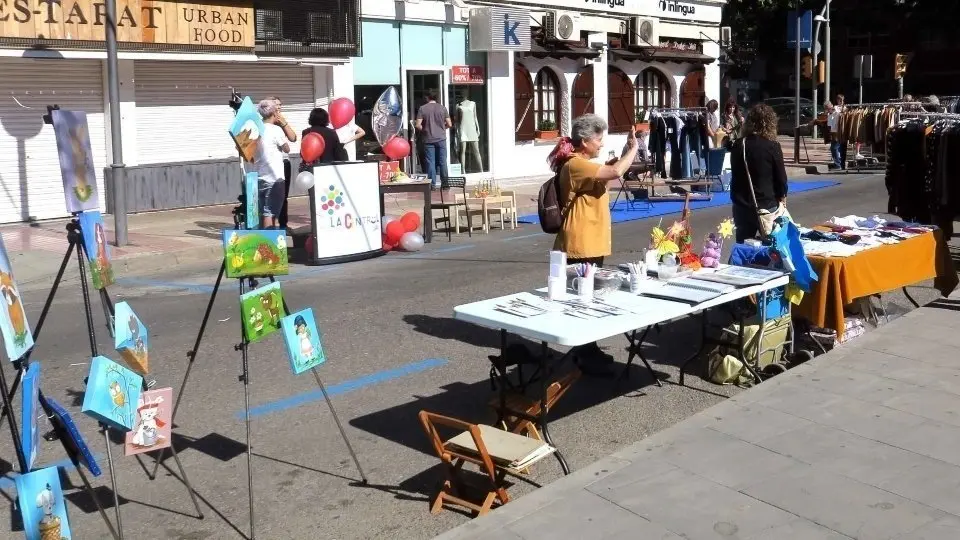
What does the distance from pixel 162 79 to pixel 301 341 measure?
13.2 metres

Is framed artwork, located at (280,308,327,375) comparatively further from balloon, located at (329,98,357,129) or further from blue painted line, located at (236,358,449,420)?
balloon, located at (329,98,357,129)

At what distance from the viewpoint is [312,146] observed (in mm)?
12766

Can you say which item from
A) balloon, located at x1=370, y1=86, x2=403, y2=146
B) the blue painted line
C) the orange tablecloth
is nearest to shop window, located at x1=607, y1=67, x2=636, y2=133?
balloon, located at x1=370, y1=86, x2=403, y2=146

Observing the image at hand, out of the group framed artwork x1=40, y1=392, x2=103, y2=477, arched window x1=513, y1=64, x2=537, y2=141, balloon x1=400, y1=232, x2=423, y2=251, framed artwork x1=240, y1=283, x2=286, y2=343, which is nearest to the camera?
framed artwork x1=40, y1=392, x2=103, y2=477

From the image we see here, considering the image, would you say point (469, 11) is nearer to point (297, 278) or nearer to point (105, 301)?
point (297, 278)

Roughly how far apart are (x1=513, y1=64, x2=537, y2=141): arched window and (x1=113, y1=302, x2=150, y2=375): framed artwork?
18.6 meters

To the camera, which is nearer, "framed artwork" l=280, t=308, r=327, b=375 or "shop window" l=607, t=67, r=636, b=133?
"framed artwork" l=280, t=308, r=327, b=375

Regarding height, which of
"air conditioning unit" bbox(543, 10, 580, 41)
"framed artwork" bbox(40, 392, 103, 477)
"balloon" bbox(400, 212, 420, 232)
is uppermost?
"air conditioning unit" bbox(543, 10, 580, 41)

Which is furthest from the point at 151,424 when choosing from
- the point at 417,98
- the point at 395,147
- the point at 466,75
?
the point at 466,75

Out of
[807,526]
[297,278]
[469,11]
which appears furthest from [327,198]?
[469,11]

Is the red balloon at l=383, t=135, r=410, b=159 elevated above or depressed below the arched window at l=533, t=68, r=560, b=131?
below

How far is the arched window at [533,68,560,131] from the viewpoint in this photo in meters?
24.1

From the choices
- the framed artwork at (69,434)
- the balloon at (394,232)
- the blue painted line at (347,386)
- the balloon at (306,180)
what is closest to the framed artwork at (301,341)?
the framed artwork at (69,434)

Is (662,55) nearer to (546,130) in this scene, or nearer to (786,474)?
(546,130)
